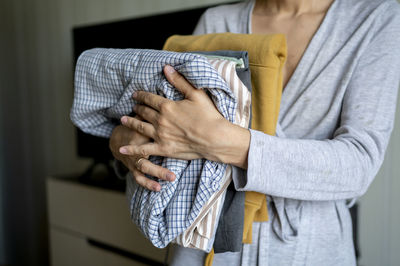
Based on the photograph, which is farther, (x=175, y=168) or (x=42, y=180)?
(x=42, y=180)

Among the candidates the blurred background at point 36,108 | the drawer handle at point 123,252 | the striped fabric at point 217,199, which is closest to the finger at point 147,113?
the striped fabric at point 217,199

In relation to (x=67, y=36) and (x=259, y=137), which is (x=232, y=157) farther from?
(x=67, y=36)

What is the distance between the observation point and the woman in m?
0.52

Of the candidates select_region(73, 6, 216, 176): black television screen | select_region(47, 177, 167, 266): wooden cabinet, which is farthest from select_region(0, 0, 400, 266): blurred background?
select_region(73, 6, 216, 176): black television screen

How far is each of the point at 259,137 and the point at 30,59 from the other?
7.93 ft

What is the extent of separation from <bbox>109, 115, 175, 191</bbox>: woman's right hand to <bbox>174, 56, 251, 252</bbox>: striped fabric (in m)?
0.08

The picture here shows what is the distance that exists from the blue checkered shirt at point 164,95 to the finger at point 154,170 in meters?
0.01

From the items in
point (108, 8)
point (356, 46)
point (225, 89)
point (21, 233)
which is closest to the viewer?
point (225, 89)

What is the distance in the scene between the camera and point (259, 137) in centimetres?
51

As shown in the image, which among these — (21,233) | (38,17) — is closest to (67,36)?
(38,17)

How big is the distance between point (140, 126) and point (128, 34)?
1193mm

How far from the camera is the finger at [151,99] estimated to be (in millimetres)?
545

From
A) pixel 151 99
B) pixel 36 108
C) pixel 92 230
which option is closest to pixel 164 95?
pixel 151 99

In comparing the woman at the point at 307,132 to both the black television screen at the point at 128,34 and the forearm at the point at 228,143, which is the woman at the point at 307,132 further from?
the black television screen at the point at 128,34
